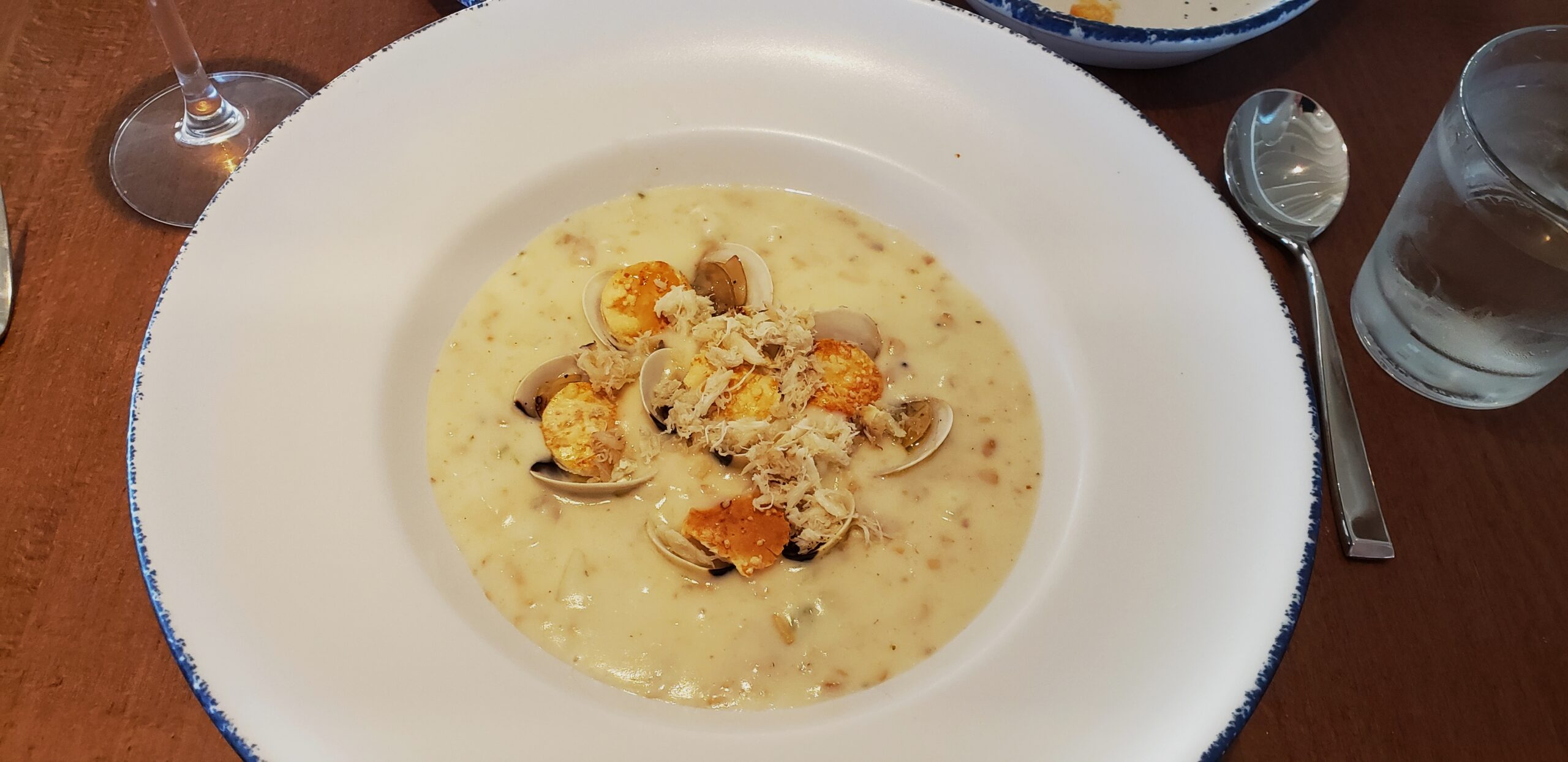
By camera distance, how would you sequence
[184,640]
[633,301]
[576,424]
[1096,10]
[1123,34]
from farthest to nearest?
[1096,10] < [1123,34] < [633,301] < [576,424] < [184,640]

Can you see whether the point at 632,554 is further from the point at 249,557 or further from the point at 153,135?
the point at 153,135

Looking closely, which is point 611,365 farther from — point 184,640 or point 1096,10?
point 1096,10

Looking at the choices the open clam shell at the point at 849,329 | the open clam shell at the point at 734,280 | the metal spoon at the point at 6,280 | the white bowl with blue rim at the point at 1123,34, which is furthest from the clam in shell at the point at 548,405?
the white bowl with blue rim at the point at 1123,34

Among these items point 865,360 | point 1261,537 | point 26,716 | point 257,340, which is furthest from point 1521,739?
point 26,716

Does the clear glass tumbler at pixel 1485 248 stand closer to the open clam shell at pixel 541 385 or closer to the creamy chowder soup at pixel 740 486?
the creamy chowder soup at pixel 740 486

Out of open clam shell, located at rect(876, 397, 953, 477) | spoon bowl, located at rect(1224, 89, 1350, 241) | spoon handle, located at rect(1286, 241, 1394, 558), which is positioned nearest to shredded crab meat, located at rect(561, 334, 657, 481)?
open clam shell, located at rect(876, 397, 953, 477)

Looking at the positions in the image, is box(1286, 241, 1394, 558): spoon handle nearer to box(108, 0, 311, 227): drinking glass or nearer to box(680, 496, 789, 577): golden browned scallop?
box(680, 496, 789, 577): golden browned scallop

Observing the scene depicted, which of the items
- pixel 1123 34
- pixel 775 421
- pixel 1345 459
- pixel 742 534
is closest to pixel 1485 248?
pixel 1345 459
